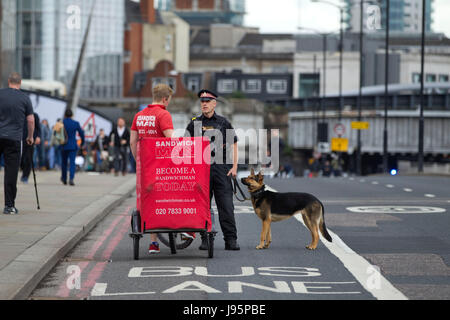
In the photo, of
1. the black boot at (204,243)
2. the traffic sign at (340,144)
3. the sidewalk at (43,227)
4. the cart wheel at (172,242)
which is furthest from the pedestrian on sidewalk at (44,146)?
the traffic sign at (340,144)

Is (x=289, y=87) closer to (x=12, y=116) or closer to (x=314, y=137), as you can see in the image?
(x=314, y=137)

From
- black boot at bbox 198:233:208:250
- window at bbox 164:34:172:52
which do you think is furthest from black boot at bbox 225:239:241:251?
window at bbox 164:34:172:52

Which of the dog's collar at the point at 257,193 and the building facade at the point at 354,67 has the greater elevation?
the building facade at the point at 354,67

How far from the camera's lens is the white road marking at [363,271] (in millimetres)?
8023

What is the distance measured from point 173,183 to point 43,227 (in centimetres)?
299

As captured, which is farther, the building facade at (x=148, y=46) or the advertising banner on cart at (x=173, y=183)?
the building facade at (x=148, y=46)

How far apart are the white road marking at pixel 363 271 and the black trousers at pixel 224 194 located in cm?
119

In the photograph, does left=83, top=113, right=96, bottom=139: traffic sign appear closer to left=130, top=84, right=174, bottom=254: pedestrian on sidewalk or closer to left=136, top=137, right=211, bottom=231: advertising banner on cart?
left=130, top=84, right=174, bottom=254: pedestrian on sidewalk

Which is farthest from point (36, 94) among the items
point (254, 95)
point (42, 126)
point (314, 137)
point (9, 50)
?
point (254, 95)

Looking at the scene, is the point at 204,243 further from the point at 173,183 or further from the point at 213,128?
the point at 213,128

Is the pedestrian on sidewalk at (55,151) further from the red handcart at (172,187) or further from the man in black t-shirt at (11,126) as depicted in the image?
the red handcart at (172,187)

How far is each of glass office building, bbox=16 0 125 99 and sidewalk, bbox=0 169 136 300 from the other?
88432mm

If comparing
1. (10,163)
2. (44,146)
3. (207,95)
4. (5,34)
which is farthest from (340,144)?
(207,95)

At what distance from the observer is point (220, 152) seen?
11.0 m
